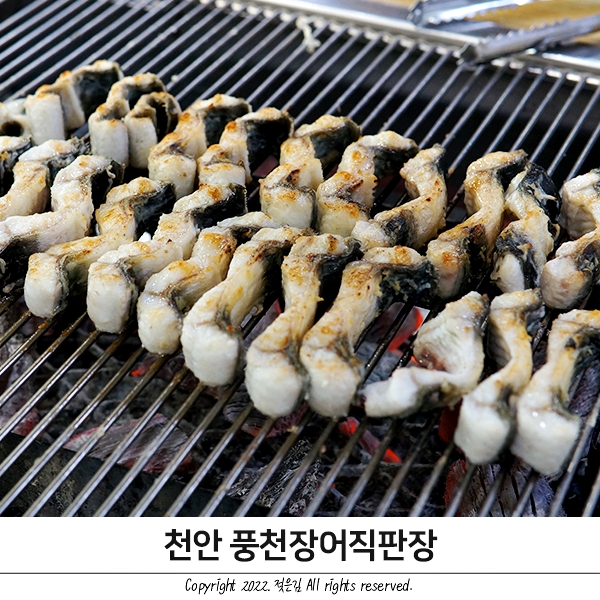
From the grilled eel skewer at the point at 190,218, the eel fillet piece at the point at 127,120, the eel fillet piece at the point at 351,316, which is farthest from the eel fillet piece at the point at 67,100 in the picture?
the eel fillet piece at the point at 351,316

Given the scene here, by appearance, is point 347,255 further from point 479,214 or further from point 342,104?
point 342,104

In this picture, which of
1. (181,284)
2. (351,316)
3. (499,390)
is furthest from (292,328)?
(499,390)

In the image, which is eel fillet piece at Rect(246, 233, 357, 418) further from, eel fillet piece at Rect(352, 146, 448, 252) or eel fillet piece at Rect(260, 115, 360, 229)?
eel fillet piece at Rect(260, 115, 360, 229)

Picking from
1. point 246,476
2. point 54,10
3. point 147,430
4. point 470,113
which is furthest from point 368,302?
point 54,10

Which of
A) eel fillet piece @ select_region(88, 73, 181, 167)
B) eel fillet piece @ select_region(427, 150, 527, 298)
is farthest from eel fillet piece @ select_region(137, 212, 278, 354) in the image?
eel fillet piece @ select_region(88, 73, 181, 167)

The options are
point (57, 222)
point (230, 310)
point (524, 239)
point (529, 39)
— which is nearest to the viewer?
point (230, 310)
